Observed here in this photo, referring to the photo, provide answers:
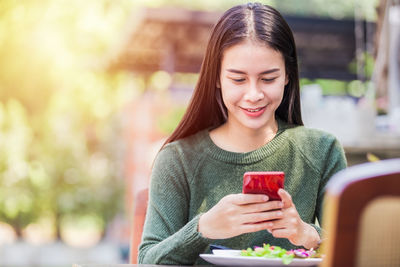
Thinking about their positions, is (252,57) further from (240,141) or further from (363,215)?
(363,215)

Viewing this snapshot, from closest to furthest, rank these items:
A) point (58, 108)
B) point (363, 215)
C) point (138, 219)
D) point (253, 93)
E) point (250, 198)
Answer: point (363, 215) → point (250, 198) → point (253, 93) → point (138, 219) → point (58, 108)

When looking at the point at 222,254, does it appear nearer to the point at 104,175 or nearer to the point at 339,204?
the point at 339,204

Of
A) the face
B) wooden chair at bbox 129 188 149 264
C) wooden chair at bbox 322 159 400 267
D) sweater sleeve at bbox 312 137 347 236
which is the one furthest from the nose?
wooden chair at bbox 322 159 400 267

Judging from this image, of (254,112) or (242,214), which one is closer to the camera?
(242,214)

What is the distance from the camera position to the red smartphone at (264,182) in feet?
4.35

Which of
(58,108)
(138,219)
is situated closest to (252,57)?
(138,219)

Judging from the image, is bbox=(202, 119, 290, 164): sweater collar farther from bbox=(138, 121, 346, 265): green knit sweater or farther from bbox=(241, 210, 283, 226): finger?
bbox=(241, 210, 283, 226): finger

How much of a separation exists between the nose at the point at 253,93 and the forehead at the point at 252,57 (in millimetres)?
39

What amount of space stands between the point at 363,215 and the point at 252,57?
968 millimetres

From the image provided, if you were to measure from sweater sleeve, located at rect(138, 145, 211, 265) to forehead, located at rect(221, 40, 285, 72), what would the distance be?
297 mm

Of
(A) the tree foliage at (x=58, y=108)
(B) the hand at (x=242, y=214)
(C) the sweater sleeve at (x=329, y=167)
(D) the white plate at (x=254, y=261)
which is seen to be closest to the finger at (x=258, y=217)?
(B) the hand at (x=242, y=214)

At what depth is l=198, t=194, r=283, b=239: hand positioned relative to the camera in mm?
1384

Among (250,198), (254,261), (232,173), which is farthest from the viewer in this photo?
(232,173)

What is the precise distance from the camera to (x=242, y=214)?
1.41 metres
